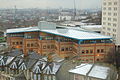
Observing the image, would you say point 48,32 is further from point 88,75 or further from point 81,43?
point 88,75

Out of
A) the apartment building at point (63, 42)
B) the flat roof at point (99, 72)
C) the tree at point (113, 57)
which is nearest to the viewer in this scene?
the flat roof at point (99, 72)

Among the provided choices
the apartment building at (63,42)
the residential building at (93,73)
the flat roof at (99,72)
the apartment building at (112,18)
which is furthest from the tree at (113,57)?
the flat roof at (99,72)

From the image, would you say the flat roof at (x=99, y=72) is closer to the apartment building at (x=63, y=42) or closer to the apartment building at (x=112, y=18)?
the apartment building at (x=63, y=42)

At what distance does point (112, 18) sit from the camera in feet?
126

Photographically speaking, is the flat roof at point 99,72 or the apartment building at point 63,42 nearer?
the flat roof at point 99,72

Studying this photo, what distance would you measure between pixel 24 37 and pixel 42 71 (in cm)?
1847

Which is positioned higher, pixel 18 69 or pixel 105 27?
pixel 105 27

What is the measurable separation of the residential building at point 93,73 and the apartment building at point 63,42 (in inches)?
451

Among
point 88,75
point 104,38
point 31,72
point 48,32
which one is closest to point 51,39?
point 48,32

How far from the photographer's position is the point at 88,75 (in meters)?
14.9

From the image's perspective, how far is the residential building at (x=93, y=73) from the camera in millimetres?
14721

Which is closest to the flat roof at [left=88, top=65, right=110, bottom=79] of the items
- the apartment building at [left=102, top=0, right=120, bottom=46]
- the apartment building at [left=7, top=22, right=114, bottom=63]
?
the apartment building at [left=7, top=22, right=114, bottom=63]

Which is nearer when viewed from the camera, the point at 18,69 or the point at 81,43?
the point at 18,69

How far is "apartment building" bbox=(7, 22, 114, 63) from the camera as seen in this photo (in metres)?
29.6
